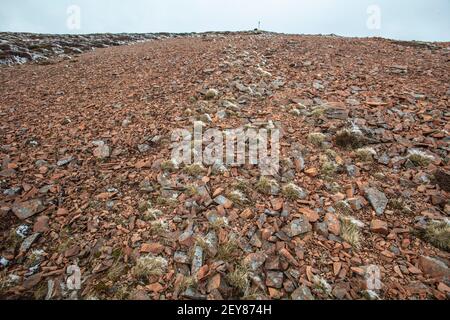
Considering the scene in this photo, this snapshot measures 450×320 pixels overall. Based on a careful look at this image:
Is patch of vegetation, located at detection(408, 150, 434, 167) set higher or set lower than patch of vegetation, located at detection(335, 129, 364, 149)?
lower

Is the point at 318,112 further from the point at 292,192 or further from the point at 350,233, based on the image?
the point at 350,233

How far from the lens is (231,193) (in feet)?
21.4

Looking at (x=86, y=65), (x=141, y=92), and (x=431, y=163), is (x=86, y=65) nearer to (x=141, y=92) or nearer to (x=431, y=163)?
(x=141, y=92)

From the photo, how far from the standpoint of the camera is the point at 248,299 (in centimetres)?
450

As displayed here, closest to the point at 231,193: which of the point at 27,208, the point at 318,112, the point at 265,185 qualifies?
the point at 265,185

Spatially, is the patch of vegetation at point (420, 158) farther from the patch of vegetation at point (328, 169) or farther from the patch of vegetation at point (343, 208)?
the patch of vegetation at point (343, 208)

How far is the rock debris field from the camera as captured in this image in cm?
473

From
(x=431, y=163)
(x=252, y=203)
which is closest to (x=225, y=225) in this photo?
(x=252, y=203)

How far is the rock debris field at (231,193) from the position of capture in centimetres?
473

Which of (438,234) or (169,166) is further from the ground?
(169,166)

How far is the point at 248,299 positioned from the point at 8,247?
16.5ft

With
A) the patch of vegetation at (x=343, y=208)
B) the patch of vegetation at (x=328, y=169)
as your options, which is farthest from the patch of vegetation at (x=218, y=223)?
the patch of vegetation at (x=328, y=169)

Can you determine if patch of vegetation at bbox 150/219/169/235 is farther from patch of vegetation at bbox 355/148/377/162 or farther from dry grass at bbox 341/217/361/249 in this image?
patch of vegetation at bbox 355/148/377/162

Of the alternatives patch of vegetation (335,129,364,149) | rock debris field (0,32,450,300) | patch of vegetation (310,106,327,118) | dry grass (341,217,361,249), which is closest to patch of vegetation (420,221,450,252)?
rock debris field (0,32,450,300)
